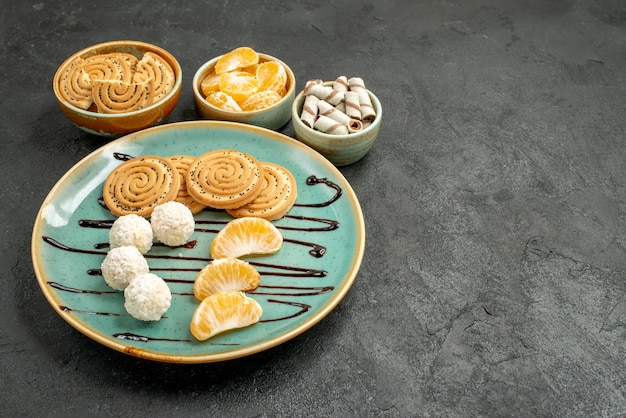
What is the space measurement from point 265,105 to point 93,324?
131 centimetres

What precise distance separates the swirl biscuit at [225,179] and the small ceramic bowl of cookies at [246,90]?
34 centimetres

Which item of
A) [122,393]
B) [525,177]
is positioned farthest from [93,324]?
[525,177]

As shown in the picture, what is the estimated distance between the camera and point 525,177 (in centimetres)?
289

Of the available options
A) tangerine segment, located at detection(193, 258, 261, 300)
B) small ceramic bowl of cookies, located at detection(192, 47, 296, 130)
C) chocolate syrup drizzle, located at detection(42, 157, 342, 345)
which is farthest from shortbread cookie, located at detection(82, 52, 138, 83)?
tangerine segment, located at detection(193, 258, 261, 300)

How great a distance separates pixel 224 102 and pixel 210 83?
21cm

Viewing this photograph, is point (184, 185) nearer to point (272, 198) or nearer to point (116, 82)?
point (272, 198)

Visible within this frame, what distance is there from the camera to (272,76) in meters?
2.96

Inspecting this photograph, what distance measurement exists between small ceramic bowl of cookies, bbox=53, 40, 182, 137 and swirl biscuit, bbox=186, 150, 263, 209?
1.34 ft

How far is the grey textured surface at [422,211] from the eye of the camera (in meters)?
2.07

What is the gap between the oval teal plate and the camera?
204cm

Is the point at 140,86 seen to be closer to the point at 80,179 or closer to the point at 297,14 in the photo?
the point at 80,179

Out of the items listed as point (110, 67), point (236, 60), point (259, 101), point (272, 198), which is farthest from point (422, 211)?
point (110, 67)

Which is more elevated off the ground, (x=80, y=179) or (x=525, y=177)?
(x=80, y=179)

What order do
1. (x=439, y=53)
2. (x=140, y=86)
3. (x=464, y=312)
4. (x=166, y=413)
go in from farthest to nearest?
(x=439, y=53) < (x=140, y=86) < (x=464, y=312) < (x=166, y=413)
